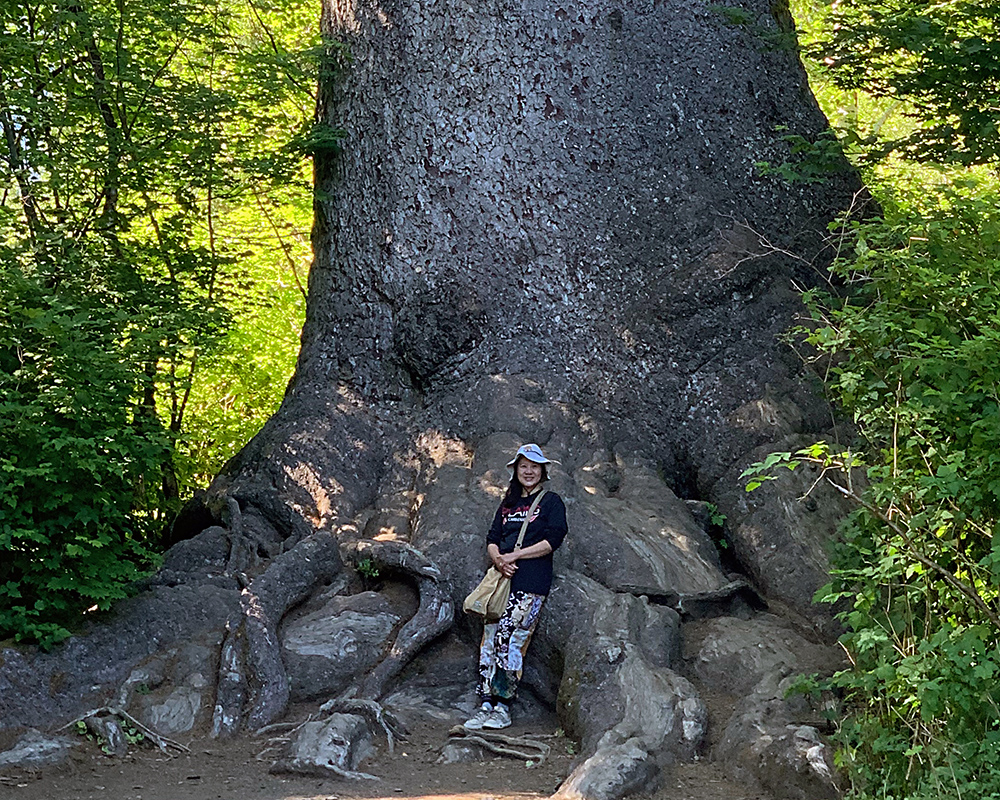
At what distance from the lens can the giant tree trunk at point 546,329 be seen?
7141 millimetres

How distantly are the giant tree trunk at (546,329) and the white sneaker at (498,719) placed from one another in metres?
0.36

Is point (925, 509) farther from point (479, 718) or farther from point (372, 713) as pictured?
point (372, 713)

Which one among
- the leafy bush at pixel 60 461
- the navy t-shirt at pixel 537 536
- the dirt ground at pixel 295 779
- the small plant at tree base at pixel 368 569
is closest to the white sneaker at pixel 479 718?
the dirt ground at pixel 295 779

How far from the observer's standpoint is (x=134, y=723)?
6.34m

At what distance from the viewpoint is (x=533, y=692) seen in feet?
22.3

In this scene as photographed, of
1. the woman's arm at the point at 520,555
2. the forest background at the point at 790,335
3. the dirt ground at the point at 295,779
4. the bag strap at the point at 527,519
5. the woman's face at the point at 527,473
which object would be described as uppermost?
the forest background at the point at 790,335

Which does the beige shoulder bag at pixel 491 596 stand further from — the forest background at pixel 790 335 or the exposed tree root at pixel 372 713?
the forest background at pixel 790 335

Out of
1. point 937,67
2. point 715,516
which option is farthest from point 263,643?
point 937,67

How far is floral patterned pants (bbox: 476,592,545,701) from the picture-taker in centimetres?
658

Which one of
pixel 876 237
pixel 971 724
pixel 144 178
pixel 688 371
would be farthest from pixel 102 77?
pixel 971 724

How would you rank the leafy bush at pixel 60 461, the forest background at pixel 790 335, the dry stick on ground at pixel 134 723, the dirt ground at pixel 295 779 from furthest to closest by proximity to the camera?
the leafy bush at pixel 60 461 → the dry stick on ground at pixel 134 723 → the dirt ground at pixel 295 779 → the forest background at pixel 790 335

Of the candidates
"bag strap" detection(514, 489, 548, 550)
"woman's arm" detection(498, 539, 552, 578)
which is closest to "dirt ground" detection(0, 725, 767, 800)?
"woman's arm" detection(498, 539, 552, 578)

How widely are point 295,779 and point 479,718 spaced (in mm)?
1174

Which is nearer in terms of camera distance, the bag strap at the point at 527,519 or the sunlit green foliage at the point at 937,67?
the bag strap at the point at 527,519
